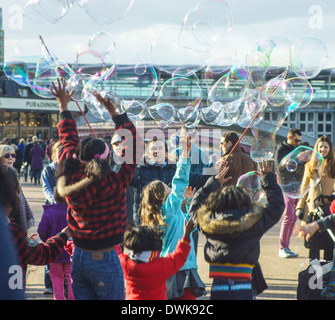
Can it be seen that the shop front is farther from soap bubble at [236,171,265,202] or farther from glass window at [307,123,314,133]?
soap bubble at [236,171,265,202]

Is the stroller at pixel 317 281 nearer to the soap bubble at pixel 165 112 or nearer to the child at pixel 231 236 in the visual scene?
the child at pixel 231 236

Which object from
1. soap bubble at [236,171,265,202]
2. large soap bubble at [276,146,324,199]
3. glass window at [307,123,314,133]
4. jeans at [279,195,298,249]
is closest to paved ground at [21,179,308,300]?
jeans at [279,195,298,249]

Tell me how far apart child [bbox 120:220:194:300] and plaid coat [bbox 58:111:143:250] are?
127 mm

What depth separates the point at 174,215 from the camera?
151 inches

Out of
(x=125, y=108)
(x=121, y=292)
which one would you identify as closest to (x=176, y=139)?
(x=125, y=108)

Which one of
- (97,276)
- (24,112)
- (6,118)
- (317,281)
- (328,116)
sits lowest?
(317,281)

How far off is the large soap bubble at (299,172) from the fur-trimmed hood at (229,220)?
1877 mm

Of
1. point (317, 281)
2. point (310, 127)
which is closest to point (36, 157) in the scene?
point (317, 281)

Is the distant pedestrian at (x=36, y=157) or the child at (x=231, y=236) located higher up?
the distant pedestrian at (x=36, y=157)

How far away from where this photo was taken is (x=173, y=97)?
7379 millimetres

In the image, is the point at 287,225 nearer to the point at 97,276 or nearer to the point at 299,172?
the point at 299,172

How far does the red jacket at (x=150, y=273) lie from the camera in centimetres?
318

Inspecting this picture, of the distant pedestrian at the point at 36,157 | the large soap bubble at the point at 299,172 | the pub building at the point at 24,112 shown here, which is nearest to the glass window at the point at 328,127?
the pub building at the point at 24,112

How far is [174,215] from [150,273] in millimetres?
735
